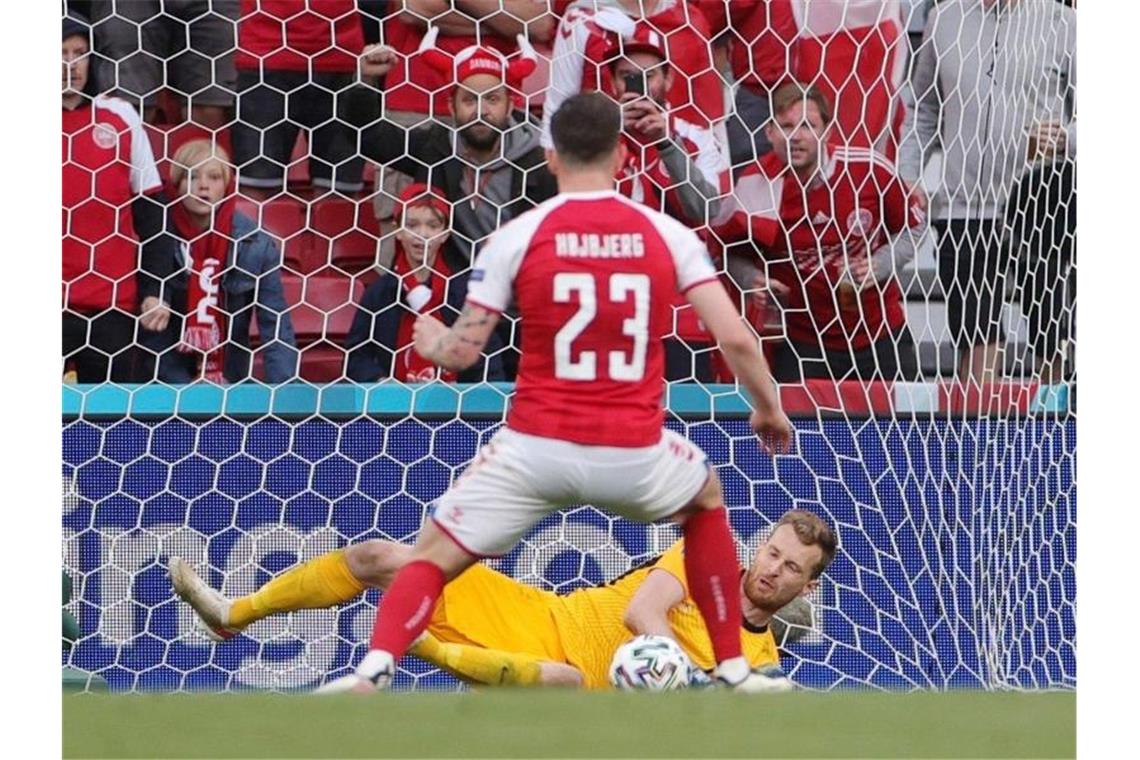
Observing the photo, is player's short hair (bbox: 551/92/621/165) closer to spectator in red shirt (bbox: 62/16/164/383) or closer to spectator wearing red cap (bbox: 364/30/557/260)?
Answer: spectator wearing red cap (bbox: 364/30/557/260)

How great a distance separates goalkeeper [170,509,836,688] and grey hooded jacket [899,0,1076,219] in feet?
4.14

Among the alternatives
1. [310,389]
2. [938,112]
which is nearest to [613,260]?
[310,389]

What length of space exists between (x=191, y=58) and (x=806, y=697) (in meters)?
3.24

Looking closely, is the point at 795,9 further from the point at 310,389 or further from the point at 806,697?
the point at 806,697

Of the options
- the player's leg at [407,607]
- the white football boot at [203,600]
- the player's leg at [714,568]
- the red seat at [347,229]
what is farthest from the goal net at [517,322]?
the player's leg at [407,607]

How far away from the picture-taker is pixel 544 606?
19.7ft

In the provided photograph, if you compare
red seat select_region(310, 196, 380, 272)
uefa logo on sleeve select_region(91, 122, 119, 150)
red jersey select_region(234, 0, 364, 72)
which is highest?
red jersey select_region(234, 0, 364, 72)

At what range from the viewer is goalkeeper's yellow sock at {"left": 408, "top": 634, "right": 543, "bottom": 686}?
18.5 feet

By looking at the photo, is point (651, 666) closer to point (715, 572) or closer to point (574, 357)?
point (715, 572)

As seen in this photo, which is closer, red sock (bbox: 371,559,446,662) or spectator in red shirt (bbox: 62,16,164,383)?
red sock (bbox: 371,559,446,662)

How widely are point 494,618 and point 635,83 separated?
5.78 feet

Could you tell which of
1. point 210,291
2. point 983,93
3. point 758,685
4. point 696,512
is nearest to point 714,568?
point 696,512

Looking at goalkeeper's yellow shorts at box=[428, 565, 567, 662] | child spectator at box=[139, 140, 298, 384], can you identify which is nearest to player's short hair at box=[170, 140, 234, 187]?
child spectator at box=[139, 140, 298, 384]

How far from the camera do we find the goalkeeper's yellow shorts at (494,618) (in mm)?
5852
